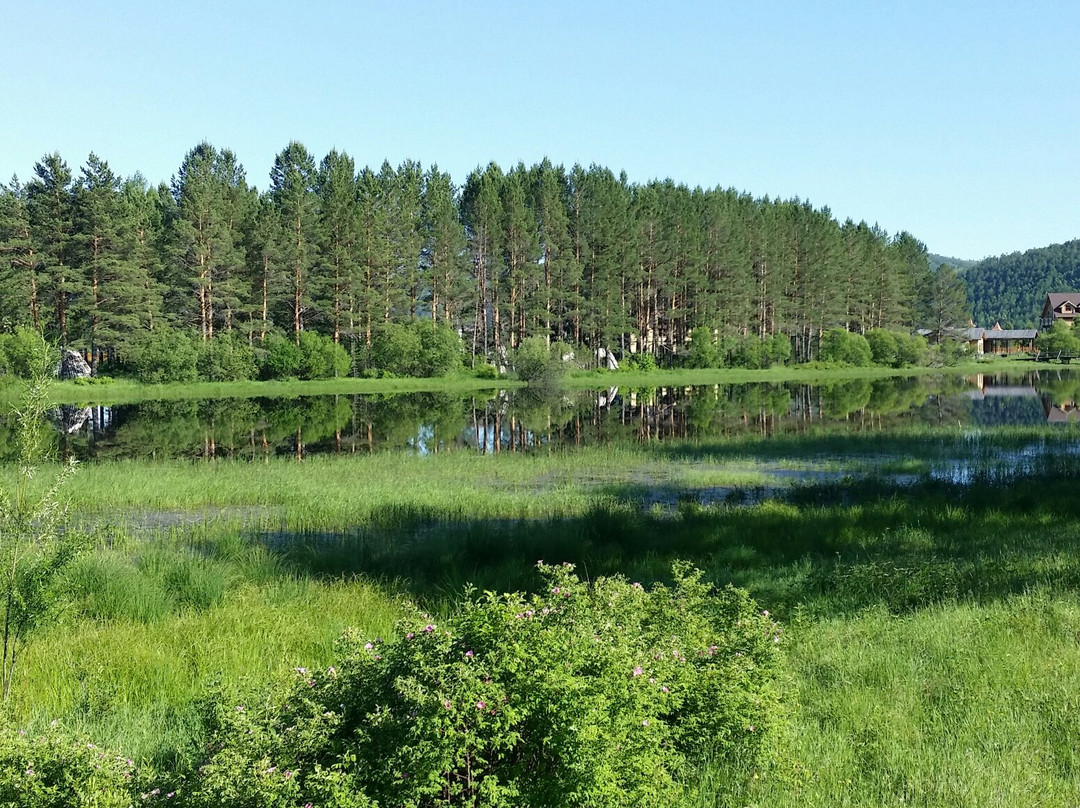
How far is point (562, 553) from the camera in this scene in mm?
13367

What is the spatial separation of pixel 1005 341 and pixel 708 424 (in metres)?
135

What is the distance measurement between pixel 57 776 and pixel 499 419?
37.2 metres

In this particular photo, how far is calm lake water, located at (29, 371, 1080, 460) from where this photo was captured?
31.2 m

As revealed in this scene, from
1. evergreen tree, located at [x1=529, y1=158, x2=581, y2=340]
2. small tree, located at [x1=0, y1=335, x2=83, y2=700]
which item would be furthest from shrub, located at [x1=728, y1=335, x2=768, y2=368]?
small tree, located at [x1=0, y1=335, x2=83, y2=700]

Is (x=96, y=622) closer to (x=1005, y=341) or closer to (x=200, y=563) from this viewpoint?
(x=200, y=563)

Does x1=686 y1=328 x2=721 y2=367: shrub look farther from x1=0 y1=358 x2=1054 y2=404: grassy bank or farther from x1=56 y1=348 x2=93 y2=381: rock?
x1=56 y1=348 x2=93 y2=381: rock

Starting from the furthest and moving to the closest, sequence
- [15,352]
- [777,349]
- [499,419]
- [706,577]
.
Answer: [777,349] → [15,352] → [499,419] → [706,577]

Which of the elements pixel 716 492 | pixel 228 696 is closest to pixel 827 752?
pixel 228 696

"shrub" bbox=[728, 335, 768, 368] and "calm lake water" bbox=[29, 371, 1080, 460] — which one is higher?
"shrub" bbox=[728, 335, 768, 368]

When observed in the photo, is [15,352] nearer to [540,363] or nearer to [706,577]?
[540,363]

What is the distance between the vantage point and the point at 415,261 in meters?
78.1

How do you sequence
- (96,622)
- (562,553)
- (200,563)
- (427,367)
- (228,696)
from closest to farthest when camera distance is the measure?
(228,696) < (96,622) < (200,563) < (562,553) < (427,367)

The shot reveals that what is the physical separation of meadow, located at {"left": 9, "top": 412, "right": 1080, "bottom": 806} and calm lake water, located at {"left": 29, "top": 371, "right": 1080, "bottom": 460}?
21.8ft

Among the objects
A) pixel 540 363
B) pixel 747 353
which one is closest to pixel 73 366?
pixel 540 363
